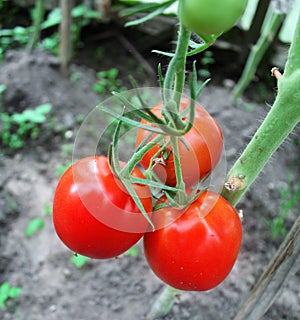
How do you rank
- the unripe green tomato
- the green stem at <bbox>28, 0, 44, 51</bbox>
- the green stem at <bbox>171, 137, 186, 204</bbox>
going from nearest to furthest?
the unripe green tomato < the green stem at <bbox>171, 137, 186, 204</bbox> < the green stem at <bbox>28, 0, 44, 51</bbox>

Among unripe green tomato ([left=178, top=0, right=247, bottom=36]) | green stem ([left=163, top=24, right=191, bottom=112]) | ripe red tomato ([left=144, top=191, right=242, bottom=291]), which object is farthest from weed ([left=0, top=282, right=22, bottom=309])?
unripe green tomato ([left=178, top=0, right=247, bottom=36])

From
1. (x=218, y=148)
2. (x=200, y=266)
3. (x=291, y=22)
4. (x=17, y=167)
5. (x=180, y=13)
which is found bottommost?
(x=17, y=167)

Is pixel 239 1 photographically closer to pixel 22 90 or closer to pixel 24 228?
pixel 24 228

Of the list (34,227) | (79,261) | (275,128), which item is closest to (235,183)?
(275,128)

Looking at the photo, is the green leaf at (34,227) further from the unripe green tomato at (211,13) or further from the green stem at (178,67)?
the unripe green tomato at (211,13)

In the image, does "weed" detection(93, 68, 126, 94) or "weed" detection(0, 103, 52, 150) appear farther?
"weed" detection(93, 68, 126, 94)

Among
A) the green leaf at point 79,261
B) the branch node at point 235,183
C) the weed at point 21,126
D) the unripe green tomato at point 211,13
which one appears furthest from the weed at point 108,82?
the unripe green tomato at point 211,13

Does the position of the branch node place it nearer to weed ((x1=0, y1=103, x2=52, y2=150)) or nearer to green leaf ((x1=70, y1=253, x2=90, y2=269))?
green leaf ((x1=70, y1=253, x2=90, y2=269))

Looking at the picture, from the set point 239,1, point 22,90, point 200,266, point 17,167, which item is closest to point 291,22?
point 22,90

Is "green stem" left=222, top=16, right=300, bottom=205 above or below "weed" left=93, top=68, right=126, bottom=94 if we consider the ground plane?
above
